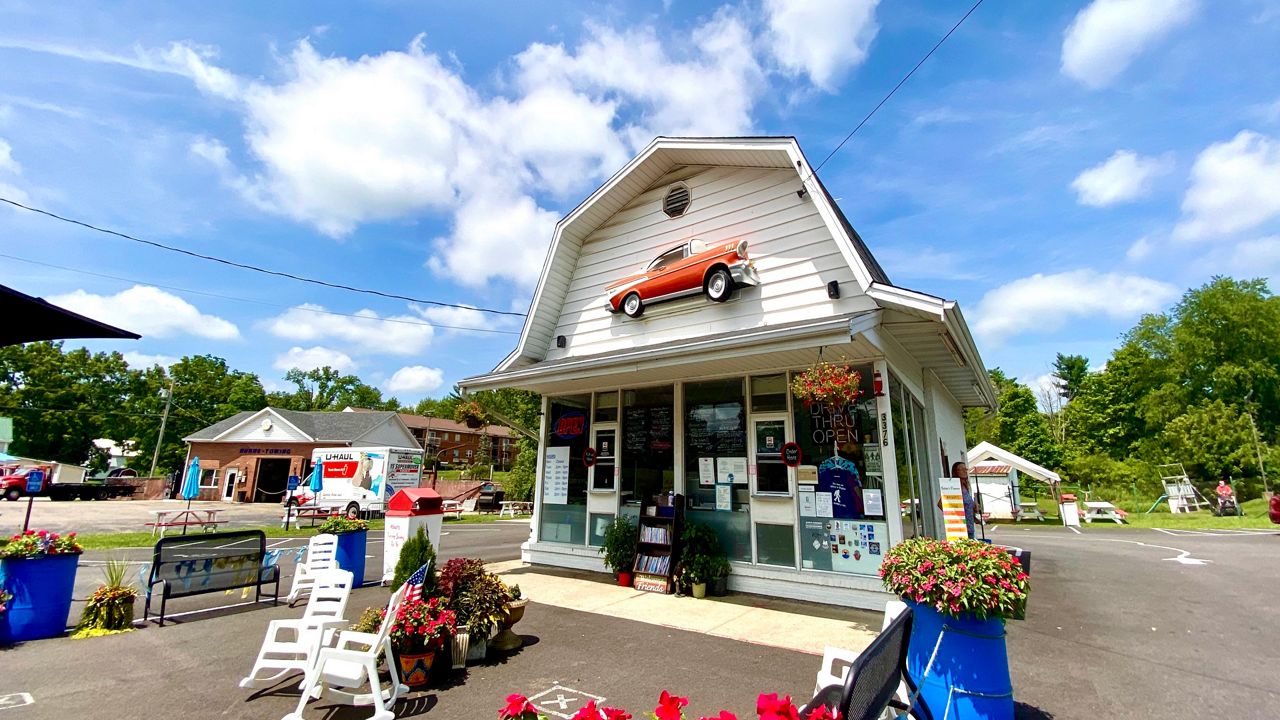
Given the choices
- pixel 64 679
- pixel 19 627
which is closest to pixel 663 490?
pixel 64 679

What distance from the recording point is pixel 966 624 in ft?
11.0

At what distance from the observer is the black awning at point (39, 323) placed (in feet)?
10.9

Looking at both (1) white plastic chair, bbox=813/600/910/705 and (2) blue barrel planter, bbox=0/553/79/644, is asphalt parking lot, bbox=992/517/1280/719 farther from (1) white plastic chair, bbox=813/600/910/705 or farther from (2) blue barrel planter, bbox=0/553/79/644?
(2) blue barrel planter, bbox=0/553/79/644

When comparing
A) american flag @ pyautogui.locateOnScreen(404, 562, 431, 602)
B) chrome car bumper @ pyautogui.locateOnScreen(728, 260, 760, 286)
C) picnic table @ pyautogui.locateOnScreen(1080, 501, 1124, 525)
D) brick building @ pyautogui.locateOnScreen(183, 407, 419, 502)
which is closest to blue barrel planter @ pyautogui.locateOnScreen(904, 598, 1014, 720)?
american flag @ pyautogui.locateOnScreen(404, 562, 431, 602)

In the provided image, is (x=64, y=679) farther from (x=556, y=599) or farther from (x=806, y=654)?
(x=806, y=654)

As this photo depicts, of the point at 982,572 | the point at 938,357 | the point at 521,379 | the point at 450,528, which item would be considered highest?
the point at 938,357

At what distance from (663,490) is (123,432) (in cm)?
6047

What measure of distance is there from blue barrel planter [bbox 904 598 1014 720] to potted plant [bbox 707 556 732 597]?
408cm

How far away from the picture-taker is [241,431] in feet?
110

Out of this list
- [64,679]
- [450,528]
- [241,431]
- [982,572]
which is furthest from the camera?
[241,431]

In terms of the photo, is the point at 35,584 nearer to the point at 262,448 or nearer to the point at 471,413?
the point at 471,413

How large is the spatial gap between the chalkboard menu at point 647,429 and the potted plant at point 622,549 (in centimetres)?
125

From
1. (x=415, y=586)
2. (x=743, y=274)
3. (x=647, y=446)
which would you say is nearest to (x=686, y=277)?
(x=743, y=274)

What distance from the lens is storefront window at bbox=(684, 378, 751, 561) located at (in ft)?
25.3
